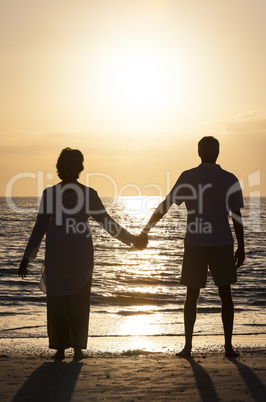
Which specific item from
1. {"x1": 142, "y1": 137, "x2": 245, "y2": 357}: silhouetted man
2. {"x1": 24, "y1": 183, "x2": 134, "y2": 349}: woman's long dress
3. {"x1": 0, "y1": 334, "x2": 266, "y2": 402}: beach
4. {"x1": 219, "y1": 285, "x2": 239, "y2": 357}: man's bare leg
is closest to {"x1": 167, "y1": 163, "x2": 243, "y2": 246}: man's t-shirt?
{"x1": 142, "y1": 137, "x2": 245, "y2": 357}: silhouetted man

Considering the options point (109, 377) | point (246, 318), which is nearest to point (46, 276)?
point (109, 377)

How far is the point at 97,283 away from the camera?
18438 millimetres

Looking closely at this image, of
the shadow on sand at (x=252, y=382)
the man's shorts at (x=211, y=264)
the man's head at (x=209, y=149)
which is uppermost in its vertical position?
the man's head at (x=209, y=149)

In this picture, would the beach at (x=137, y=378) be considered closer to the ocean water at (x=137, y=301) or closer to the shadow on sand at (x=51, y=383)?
the shadow on sand at (x=51, y=383)

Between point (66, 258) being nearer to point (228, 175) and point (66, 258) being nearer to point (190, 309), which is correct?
point (190, 309)

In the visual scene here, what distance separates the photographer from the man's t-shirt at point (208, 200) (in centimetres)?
573

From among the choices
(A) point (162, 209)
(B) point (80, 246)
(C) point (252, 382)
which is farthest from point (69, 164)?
(C) point (252, 382)

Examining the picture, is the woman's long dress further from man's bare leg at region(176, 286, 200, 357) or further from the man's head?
the man's head

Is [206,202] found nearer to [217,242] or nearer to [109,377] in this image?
[217,242]

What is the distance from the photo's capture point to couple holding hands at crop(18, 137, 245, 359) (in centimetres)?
571

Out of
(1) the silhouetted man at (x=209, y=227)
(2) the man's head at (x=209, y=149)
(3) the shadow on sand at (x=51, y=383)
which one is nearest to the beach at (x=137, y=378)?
(3) the shadow on sand at (x=51, y=383)

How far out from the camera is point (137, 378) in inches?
192

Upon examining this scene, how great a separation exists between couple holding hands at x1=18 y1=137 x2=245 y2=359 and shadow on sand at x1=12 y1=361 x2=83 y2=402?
47cm

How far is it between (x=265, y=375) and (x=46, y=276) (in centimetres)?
235
